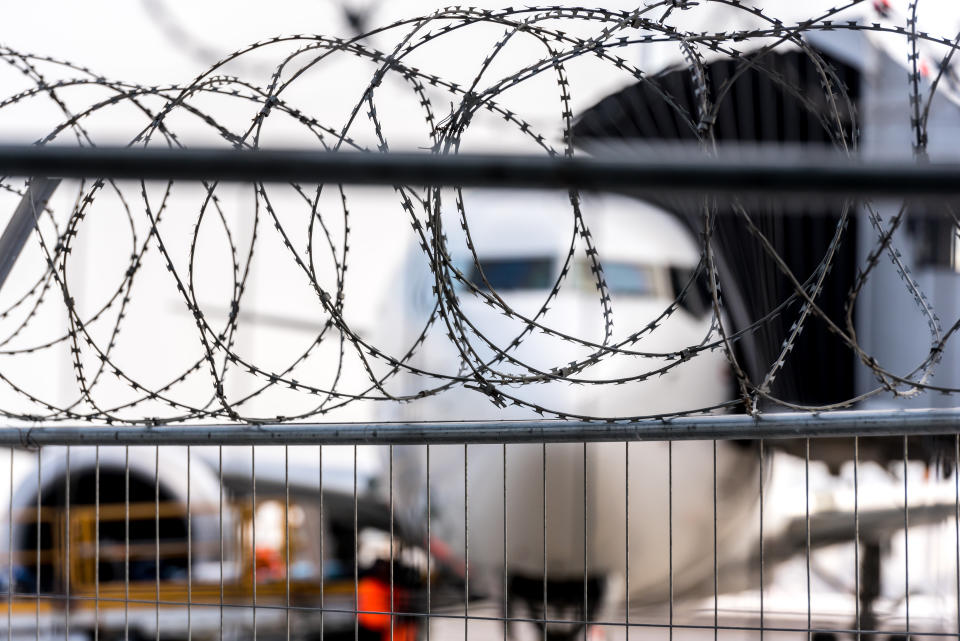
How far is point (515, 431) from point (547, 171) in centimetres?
294

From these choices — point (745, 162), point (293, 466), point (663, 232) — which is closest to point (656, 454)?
point (663, 232)

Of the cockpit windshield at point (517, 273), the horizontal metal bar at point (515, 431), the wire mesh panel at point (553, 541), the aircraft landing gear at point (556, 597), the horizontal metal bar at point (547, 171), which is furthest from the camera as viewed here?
the cockpit windshield at point (517, 273)

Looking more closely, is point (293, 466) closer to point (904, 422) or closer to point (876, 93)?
point (876, 93)

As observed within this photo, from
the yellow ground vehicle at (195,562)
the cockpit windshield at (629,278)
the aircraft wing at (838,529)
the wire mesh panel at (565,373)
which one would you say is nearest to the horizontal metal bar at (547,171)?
the wire mesh panel at (565,373)

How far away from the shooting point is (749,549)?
8203mm

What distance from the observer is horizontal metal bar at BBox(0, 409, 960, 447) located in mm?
4152

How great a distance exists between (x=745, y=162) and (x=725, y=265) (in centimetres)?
725

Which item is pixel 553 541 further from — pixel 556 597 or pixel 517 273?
pixel 517 273

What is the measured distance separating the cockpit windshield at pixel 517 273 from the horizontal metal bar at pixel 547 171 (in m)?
6.20

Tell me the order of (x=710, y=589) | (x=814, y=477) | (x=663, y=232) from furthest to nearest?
(x=814, y=477)
(x=663, y=232)
(x=710, y=589)

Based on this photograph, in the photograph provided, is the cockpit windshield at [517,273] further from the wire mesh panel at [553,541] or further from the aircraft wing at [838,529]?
the aircraft wing at [838,529]

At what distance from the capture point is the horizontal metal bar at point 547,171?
153 centimetres

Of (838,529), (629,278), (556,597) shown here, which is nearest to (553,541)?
(556,597)

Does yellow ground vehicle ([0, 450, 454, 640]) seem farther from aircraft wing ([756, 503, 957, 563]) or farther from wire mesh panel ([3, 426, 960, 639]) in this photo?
aircraft wing ([756, 503, 957, 563])
